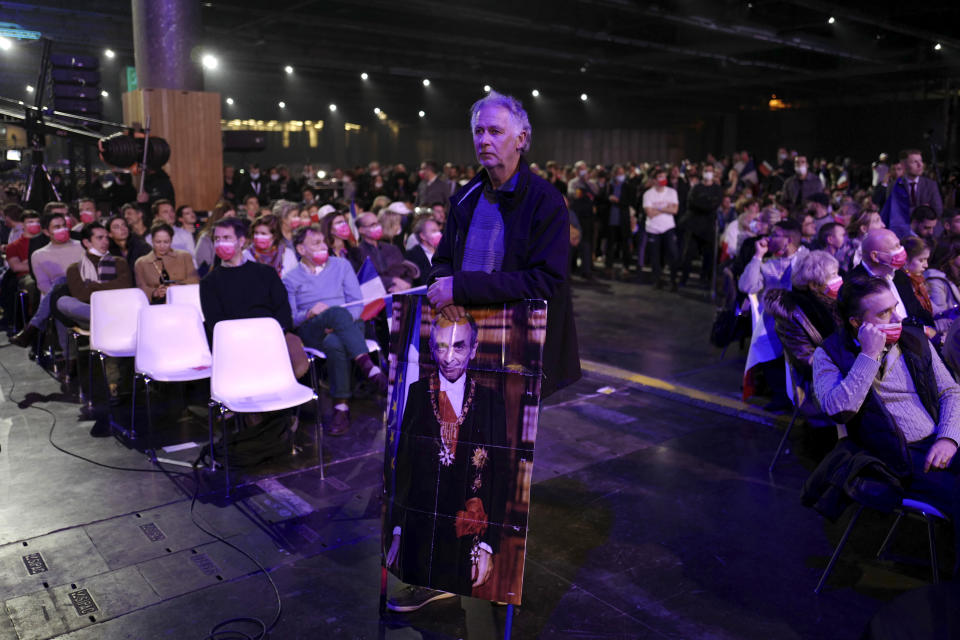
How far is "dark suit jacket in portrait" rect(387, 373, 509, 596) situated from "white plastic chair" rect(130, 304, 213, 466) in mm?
2512

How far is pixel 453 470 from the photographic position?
2619 millimetres

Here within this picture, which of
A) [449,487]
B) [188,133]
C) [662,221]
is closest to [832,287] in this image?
[449,487]

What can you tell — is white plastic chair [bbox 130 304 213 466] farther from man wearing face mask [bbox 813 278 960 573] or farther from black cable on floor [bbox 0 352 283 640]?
man wearing face mask [bbox 813 278 960 573]

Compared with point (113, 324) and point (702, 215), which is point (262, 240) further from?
point (702, 215)

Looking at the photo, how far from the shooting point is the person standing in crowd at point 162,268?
616 centimetres

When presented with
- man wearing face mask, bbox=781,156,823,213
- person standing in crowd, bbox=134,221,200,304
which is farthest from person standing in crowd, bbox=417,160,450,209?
person standing in crowd, bbox=134,221,200,304

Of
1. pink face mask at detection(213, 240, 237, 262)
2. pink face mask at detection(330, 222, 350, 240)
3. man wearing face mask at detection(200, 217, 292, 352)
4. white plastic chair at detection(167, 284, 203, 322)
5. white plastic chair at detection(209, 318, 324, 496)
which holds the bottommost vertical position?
white plastic chair at detection(209, 318, 324, 496)

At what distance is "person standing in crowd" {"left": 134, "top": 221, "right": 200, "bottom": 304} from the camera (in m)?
→ 6.16

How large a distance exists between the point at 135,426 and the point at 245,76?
25.6 metres

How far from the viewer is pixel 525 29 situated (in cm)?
1950

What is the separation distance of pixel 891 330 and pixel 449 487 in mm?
1905

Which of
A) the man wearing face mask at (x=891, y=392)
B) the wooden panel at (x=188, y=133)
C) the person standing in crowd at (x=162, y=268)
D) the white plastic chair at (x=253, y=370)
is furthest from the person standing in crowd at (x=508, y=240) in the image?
the wooden panel at (x=188, y=133)

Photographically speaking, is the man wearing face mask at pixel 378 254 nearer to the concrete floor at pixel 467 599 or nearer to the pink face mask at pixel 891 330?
the concrete floor at pixel 467 599

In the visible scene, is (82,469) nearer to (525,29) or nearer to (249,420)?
(249,420)
